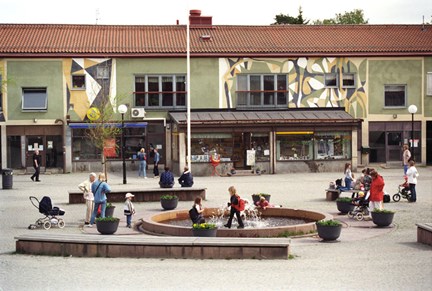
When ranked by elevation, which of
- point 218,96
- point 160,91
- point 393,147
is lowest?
point 393,147

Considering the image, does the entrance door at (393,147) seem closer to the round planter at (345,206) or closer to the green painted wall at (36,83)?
the green painted wall at (36,83)

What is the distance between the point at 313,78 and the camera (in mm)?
51938

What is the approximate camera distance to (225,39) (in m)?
53.5

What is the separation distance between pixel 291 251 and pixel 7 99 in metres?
33.3

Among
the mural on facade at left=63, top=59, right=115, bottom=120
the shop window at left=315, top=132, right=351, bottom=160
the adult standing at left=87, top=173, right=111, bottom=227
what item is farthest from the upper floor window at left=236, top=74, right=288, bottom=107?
the adult standing at left=87, top=173, right=111, bottom=227

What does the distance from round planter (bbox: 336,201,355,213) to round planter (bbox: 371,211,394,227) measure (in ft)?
9.71

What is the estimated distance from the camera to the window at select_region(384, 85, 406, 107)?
52500mm

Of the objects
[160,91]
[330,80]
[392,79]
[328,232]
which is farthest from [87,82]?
[328,232]

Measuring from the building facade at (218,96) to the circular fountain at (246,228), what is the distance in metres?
19.6

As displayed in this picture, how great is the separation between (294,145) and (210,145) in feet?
16.5

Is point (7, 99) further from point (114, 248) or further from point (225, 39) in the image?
point (114, 248)

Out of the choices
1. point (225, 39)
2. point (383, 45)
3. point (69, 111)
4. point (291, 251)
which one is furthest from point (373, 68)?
point (291, 251)

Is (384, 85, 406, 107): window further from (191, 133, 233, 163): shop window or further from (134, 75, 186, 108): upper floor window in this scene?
(134, 75, 186, 108): upper floor window

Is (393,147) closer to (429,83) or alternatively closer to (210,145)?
(429,83)
